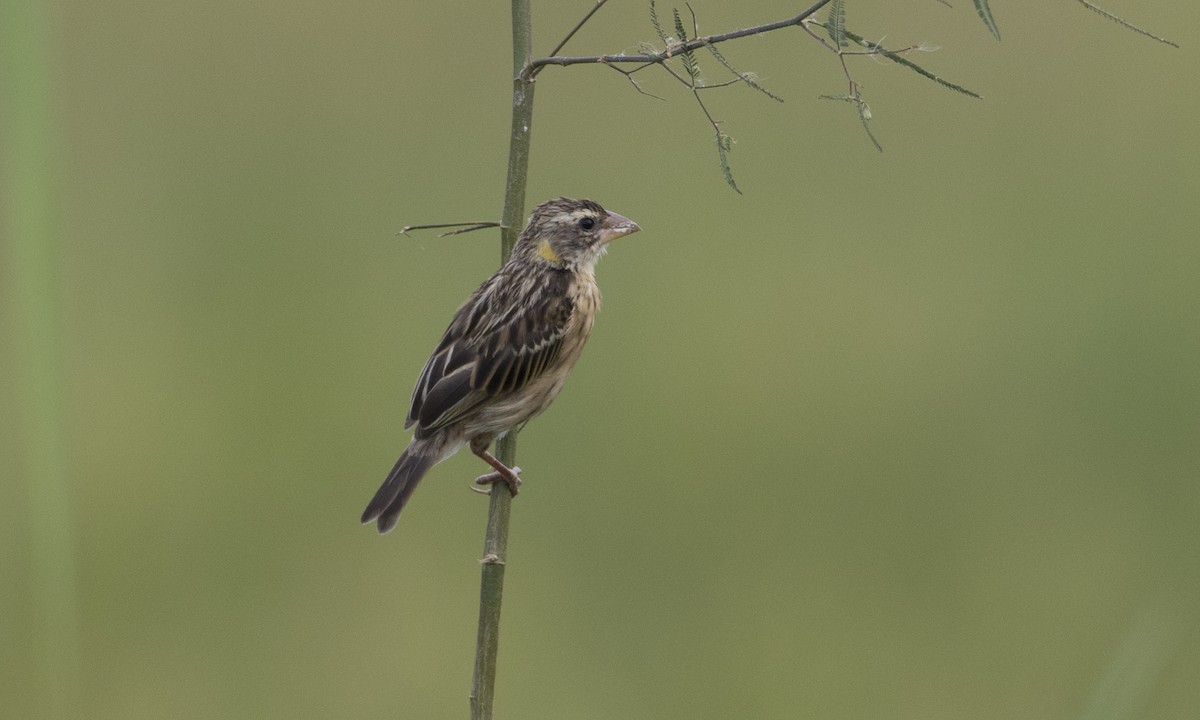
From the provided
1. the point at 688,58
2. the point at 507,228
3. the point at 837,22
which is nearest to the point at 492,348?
the point at 507,228

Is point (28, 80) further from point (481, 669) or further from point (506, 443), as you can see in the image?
point (506, 443)

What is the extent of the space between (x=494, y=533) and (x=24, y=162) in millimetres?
1101

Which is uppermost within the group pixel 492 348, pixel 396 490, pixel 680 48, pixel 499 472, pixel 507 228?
pixel 680 48

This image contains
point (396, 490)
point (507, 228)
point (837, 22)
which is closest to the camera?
point (837, 22)

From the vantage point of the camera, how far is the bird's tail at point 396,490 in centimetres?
345

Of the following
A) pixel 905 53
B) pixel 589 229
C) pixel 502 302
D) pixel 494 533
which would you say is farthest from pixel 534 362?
pixel 905 53

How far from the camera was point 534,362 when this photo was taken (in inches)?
150

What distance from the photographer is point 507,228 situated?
237 centimetres

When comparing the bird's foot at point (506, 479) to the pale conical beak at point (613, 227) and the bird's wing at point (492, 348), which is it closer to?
the bird's wing at point (492, 348)

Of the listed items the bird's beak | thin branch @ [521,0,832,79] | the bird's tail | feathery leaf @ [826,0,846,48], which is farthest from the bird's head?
feathery leaf @ [826,0,846,48]

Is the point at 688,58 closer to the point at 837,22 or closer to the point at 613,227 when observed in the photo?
the point at 837,22

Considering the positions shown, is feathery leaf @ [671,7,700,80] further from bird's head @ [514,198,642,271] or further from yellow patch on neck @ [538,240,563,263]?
yellow patch on neck @ [538,240,563,263]

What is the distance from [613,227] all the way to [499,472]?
1455 mm

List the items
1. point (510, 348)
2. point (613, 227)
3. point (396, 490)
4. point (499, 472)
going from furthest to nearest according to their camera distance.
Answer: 1. point (613, 227)
2. point (510, 348)
3. point (396, 490)
4. point (499, 472)
